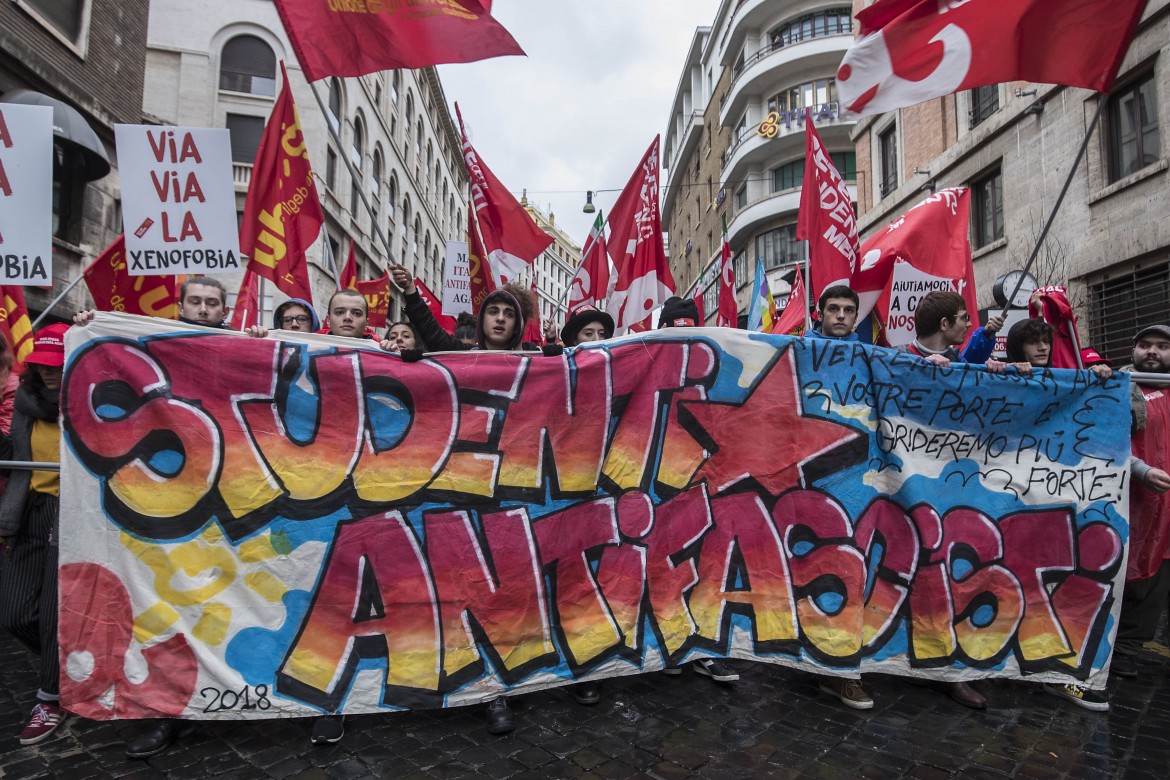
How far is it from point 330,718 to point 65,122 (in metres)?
12.8

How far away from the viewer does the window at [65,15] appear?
462 inches

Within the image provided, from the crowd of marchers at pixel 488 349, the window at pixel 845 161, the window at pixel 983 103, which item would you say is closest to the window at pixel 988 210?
the window at pixel 983 103

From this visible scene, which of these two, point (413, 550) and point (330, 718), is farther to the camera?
point (413, 550)

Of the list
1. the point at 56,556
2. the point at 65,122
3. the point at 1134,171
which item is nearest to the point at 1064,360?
the point at 56,556

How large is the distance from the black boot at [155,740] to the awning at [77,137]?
1143 cm

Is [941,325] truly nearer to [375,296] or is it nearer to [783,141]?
[375,296]

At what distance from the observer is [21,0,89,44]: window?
11.7 meters

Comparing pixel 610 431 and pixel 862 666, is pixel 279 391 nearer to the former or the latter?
pixel 610 431

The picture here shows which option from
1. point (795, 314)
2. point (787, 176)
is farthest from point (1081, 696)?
point (787, 176)

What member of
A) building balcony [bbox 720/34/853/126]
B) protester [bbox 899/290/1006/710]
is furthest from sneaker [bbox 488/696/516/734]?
building balcony [bbox 720/34/853/126]

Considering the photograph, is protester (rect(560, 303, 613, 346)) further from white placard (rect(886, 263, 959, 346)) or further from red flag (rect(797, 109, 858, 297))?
white placard (rect(886, 263, 959, 346))

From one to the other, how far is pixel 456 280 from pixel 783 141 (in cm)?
2284

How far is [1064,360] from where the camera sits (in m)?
4.35

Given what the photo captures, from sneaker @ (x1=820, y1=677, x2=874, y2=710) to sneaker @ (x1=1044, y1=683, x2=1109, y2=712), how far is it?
3.44 feet
